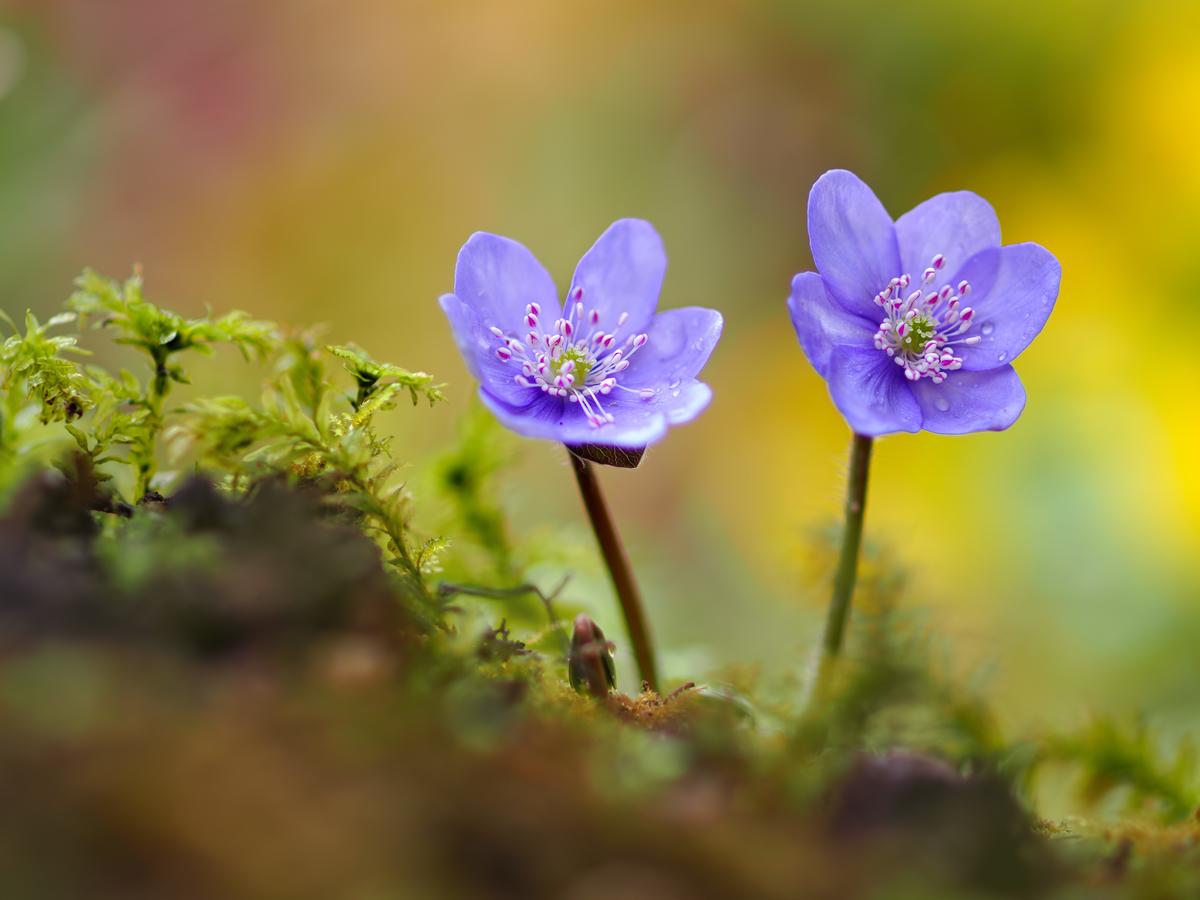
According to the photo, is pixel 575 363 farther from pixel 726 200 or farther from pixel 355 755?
pixel 726 200

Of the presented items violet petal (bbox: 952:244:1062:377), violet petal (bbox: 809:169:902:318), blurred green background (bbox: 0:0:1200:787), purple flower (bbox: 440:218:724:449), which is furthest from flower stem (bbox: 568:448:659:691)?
blurred green background (bbox: 0:0:1200:787)

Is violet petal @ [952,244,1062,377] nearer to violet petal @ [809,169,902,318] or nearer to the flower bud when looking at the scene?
violet petal @ [809,169,902,318]

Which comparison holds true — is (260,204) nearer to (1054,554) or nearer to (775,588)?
(775,588)

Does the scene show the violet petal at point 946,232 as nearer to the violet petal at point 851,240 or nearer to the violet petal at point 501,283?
the violet petal at point 851,240

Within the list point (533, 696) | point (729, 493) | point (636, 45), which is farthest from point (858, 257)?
point (636, 45)

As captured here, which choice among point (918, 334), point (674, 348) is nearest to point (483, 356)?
point (674, 348)

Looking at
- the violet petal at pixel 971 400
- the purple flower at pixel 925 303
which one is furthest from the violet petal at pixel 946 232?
the violet petal at pixel 971 400
